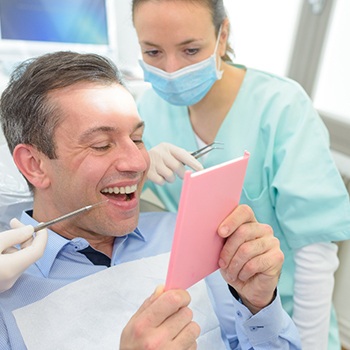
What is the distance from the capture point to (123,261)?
3.85 feet

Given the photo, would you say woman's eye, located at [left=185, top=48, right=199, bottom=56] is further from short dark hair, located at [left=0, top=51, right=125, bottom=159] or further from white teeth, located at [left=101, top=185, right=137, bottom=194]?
white teeth, located at [left=101, top=185, right=137, bottom=194]

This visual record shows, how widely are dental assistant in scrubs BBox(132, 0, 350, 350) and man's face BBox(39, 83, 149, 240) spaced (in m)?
0.29

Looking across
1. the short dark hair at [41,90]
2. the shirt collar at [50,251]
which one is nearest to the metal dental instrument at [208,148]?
the short dark hair at [41,90]

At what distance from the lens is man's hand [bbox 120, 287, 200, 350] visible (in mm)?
712

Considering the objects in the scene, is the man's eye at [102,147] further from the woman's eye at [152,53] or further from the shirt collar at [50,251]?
the woman's eye at [152,53]

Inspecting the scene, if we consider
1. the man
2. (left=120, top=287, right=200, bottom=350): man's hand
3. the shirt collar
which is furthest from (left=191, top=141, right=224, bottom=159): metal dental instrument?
(left=120, top=287, right=200, bottom=350): man's hand

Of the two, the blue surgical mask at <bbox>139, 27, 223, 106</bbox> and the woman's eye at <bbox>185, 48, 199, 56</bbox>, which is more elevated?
the woman's eye at <bbox>185, 48, 199, 56</bbox>

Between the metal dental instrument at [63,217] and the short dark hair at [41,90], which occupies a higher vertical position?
the short dark hair at [41,90]

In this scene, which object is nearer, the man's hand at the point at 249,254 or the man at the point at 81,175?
the man's hand at the point at 249,254

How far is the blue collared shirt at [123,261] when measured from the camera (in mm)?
964

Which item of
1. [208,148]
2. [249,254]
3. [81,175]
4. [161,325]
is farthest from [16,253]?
[208,148]

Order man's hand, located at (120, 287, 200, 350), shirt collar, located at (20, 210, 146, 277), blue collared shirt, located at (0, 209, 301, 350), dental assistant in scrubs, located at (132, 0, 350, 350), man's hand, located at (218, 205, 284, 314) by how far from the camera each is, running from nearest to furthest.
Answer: man's hand, located at (120, 287, 200, 350), man's hand, located at (218, 205, 284, 314), blue collared shirt, located at (0, 209, 301, 350), shirt collar, located at (20, 210, 146, 277), dental assistant in scrubs, located at (132, 0, 350, 350)

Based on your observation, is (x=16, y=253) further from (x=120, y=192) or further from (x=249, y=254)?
(x=249, y=254)

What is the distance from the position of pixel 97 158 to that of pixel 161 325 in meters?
0.46
